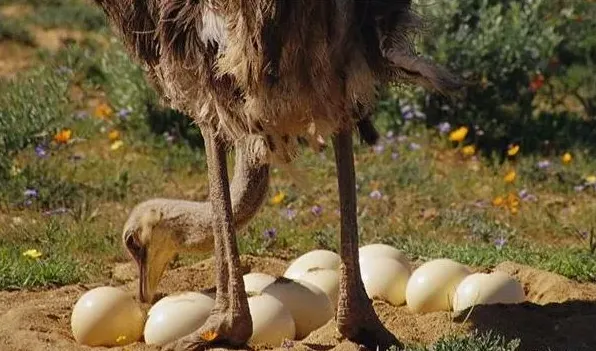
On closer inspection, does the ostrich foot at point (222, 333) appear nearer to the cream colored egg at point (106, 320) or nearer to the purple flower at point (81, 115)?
the cream colored egg at point (106, 320)

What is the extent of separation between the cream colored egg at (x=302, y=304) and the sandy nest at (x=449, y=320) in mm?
157

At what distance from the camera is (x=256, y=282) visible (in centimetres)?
544

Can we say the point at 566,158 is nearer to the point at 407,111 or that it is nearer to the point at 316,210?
the point at 407,111

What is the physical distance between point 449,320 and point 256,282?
0.82 m

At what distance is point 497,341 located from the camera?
440 cm

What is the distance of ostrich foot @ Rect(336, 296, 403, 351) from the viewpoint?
15.7ft

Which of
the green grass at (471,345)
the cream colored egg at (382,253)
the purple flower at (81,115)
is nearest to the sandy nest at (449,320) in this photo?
the cream colored egg at (382,253)

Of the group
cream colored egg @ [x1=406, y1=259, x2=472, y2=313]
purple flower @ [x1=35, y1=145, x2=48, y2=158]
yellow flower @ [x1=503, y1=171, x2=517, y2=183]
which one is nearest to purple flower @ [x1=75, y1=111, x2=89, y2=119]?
purple flower @ [x1=35, y1=145, x2=48, y2=158]

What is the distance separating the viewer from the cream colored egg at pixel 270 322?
5004mm

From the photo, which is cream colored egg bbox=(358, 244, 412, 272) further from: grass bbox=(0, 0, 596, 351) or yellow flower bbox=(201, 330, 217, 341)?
yellow flower bbox=(201, 330, 217, 341)

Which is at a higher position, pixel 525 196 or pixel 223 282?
pixel 223 282

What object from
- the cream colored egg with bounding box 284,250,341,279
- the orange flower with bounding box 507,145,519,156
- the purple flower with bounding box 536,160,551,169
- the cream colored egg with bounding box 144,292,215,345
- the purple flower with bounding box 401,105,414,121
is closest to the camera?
the cream colored egg with bounding box 144,292,215,345

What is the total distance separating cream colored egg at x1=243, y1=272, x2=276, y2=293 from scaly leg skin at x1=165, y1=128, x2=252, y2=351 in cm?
33

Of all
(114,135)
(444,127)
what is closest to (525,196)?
(444,127)
